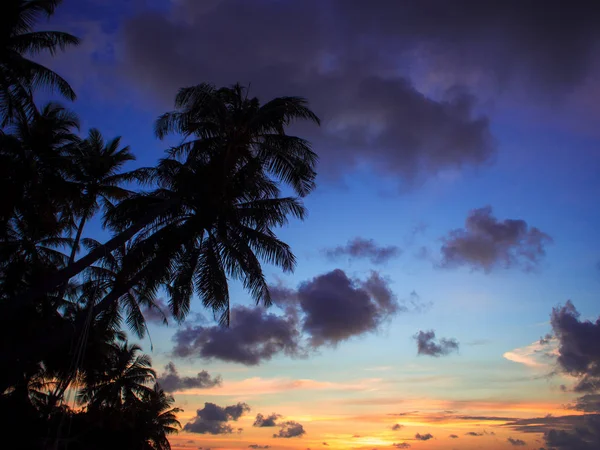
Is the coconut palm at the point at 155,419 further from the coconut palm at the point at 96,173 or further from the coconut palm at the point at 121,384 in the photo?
the coconut palm at the point at 96,173

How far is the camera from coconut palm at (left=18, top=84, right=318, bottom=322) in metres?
13.6

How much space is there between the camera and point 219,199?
13.6m

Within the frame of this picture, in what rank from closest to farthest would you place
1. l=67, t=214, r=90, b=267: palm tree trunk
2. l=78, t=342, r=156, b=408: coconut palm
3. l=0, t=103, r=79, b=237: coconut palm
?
l=0, t=103, r=79, b=237: coconut palm < l=67, t=214, r=90, b=267: palm tree trunk < l=78, t=342, r=156, b=408: coconut palm

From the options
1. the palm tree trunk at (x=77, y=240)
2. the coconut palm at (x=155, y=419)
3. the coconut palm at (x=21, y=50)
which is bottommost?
the coconut palm at (x=155, y=419)

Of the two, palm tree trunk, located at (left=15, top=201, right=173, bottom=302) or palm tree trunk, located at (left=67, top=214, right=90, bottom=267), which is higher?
palm tree trunk, located at (left=67, top=214, right=90, bottom=267)

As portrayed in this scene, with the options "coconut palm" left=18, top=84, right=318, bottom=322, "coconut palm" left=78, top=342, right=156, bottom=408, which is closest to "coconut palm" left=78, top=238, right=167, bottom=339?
"coconut palm" left=18, top=84, right=318, bottom=322

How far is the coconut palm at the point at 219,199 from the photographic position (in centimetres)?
1361

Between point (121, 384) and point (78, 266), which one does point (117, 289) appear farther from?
point (121, 384)

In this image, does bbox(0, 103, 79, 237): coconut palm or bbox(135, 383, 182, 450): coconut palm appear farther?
bbox(135, 383, 182, 450): coconut palm

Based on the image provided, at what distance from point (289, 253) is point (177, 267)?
11.7 feet

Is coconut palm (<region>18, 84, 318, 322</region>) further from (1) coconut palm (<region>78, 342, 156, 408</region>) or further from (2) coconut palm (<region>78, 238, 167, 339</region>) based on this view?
(1) coconut palm (<region>78, 342, 156, 408</region>)

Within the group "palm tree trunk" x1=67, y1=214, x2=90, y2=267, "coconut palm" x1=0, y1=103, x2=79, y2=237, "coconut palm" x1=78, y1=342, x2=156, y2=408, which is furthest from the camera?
"coconut palm" x1=78, y1=342, x2=156, y2=408

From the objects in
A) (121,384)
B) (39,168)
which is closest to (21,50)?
(39,168)

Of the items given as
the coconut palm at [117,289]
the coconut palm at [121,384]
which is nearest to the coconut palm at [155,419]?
the coconut palm at [121,384]
